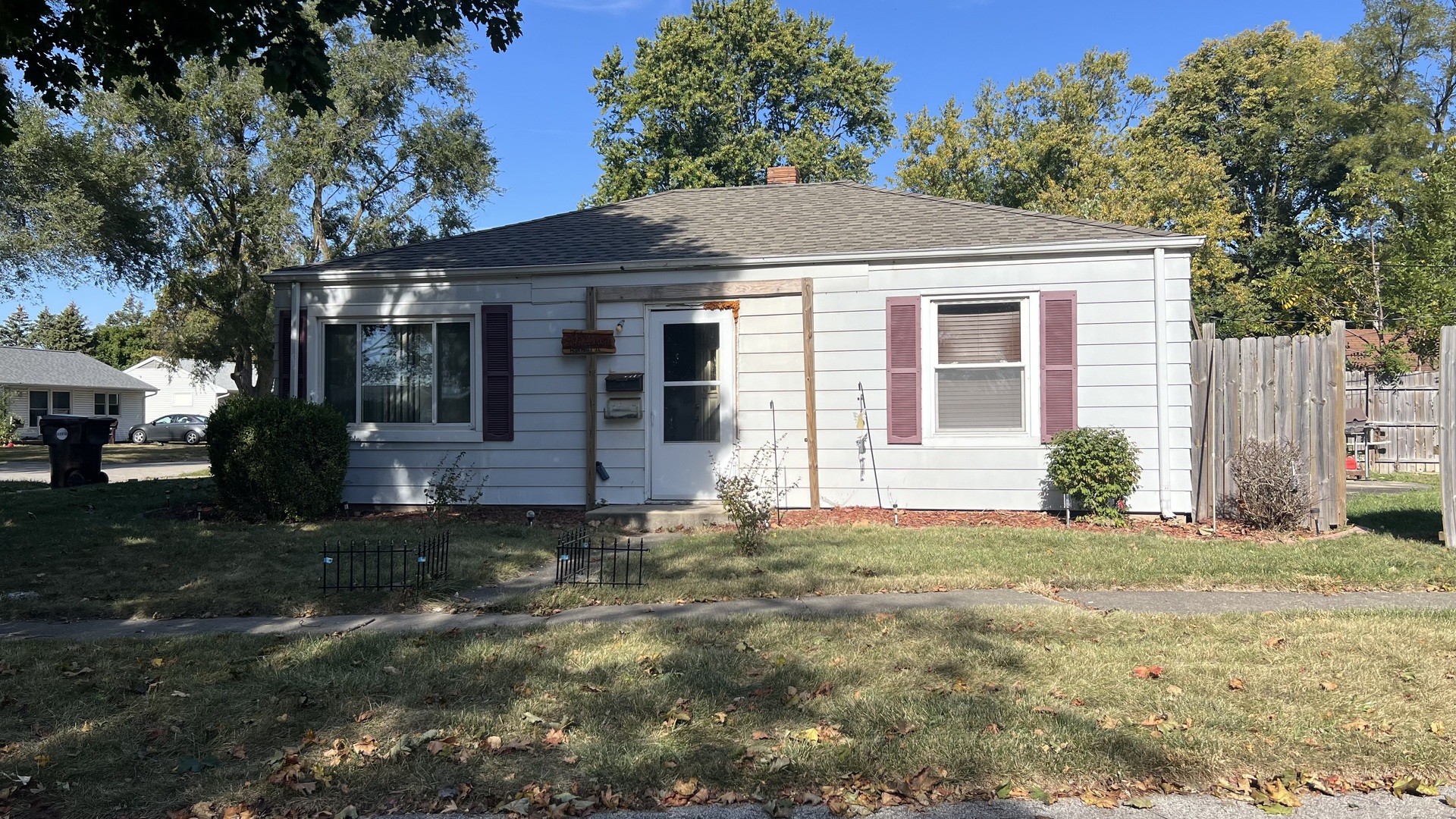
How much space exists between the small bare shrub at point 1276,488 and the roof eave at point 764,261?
7.61 feet

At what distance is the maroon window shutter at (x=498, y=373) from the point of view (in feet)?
35.6

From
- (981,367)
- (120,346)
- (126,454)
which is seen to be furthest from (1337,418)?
(120,346)

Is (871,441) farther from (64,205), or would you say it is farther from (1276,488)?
(64,205)

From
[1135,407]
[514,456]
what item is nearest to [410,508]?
[514,456]

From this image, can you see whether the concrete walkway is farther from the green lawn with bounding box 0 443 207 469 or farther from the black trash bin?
the green lawn with bounding box 0 443 207 469

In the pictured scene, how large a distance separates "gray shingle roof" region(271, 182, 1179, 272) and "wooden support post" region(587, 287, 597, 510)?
1.75 ft

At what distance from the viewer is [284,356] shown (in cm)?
1119

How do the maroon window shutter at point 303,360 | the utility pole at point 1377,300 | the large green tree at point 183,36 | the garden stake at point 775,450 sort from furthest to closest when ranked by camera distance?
the utility pole at point 1377,300 → the maroon window shutter at point 303,360 → the garden stake at point 775,450 → the large green tree at point 183,36

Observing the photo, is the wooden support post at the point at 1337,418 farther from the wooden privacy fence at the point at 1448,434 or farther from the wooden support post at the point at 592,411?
the wooden support post at the point at 592,411

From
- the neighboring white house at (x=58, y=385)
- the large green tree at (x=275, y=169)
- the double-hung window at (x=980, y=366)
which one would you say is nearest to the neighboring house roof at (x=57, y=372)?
the neighboring white house at (x=58, y=385)

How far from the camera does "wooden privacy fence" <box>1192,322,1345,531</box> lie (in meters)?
8.56

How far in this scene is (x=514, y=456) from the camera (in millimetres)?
10930

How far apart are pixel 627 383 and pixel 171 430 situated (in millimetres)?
40837

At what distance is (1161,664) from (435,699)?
3582 millimetres
